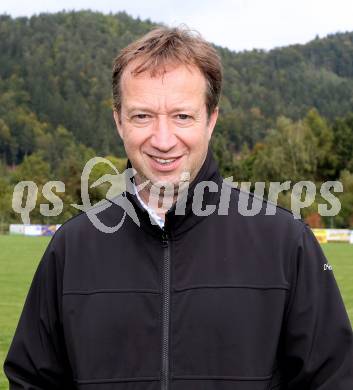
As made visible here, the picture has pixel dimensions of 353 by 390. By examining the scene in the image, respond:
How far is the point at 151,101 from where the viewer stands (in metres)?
2.50

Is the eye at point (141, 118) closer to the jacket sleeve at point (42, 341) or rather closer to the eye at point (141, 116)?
the eye at point (141, 116)

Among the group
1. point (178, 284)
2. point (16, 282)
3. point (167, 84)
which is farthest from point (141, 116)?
point (16, 282)

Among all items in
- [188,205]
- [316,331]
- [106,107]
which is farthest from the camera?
[106,107]

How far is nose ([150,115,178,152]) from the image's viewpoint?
8.22 ft

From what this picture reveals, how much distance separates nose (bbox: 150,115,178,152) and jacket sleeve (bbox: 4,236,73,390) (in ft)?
1.72

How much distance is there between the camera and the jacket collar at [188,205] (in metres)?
2.55

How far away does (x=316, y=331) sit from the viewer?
245cm

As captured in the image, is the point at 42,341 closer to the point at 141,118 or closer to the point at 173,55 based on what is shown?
the point at 141,118

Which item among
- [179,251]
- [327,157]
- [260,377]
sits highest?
[179,251]

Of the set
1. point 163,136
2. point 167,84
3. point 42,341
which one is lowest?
point 42,341

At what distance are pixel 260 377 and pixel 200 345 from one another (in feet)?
0.70

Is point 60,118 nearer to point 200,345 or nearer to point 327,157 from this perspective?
point 327,157

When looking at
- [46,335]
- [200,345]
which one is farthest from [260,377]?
[46,335]

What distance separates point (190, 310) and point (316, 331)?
0.41 meters
